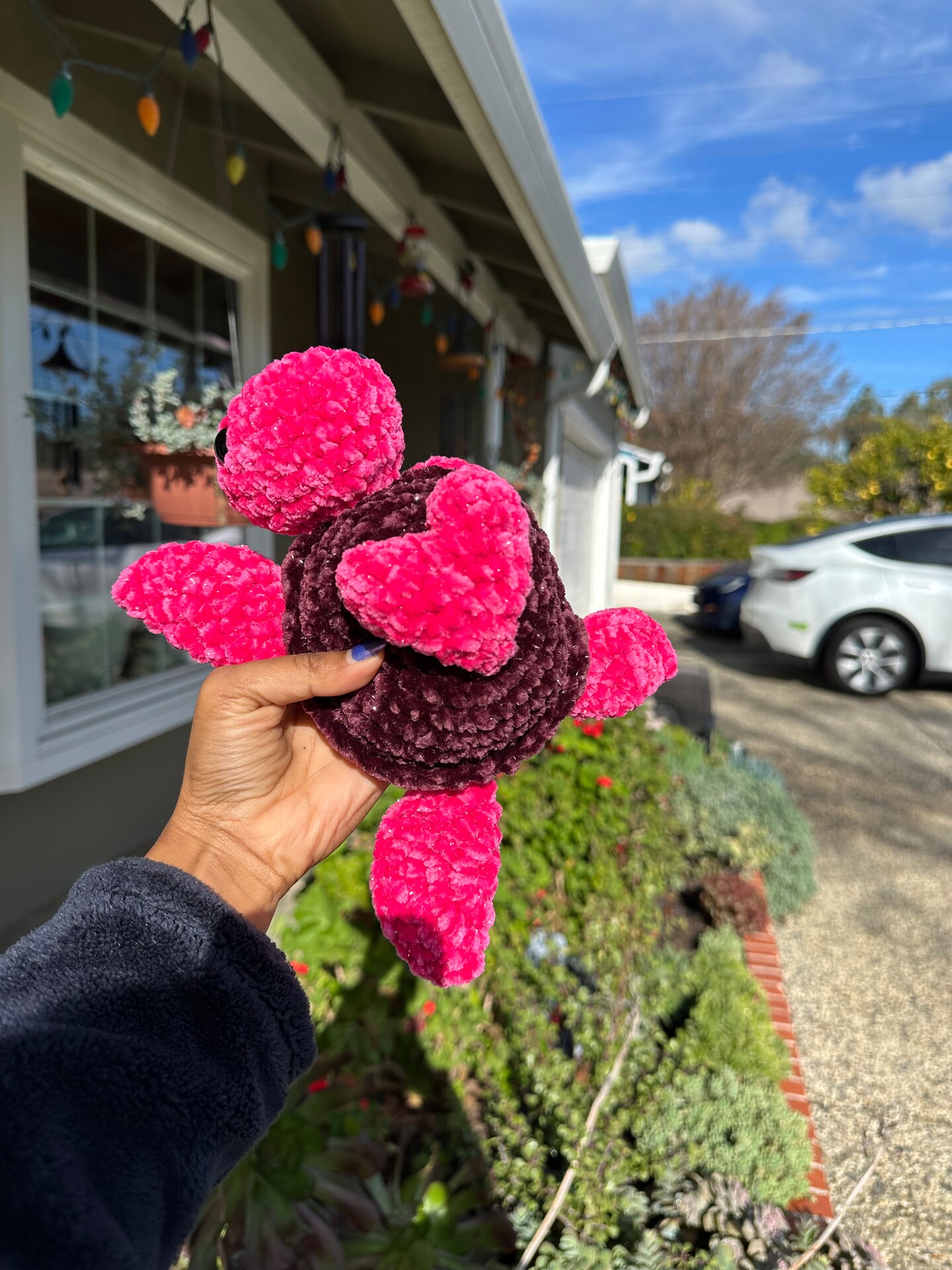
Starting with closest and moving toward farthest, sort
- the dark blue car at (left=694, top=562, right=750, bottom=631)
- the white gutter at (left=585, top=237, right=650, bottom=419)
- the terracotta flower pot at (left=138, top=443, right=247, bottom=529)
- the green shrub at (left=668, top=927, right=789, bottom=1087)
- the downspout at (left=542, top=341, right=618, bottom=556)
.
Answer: the green shrub at (left=668, top=927, right=789, bottom=1087), the terracotta flower pot at (left=138, top=443, right=247, bottom=529), the white gutter at (left=585, top=237, right=650, bottom=419), the downspout at (left=542, top=341, right=618, bottom=556), the dark blue car at (left=694, top=562, right=750, bottom=631)

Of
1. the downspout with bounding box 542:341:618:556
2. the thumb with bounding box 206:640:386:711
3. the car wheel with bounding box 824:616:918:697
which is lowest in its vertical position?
the car wheel with bounding box 824:616:918:697

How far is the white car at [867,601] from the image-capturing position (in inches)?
302

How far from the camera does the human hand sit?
869 mm

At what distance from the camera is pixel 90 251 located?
286cm

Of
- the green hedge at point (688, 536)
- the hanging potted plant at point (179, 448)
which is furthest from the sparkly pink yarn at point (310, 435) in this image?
the green hedge at point (688, 536)

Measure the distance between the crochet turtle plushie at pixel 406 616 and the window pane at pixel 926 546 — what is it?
8.09m

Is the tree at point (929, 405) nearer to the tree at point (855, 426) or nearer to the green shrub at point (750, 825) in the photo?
the tree at point (855, 426)

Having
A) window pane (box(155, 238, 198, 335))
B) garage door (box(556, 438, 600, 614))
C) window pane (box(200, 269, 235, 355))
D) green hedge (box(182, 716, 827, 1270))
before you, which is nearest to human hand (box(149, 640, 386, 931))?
green hedge (box(182, 716, 827, 1270))

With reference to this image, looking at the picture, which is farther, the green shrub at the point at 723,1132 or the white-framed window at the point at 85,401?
the white-framed window at the point at 85,401

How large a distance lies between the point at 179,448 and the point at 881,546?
290 inches

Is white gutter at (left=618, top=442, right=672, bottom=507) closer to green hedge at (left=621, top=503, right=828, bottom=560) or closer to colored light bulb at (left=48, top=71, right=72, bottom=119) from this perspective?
green hedge at (left=621, top=503, right=828, bottom=560)

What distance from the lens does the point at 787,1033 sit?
266 cm

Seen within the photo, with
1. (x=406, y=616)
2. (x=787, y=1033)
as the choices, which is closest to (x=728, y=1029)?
(x=787, y=1033)

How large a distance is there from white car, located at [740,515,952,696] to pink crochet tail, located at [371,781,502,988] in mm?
7811
